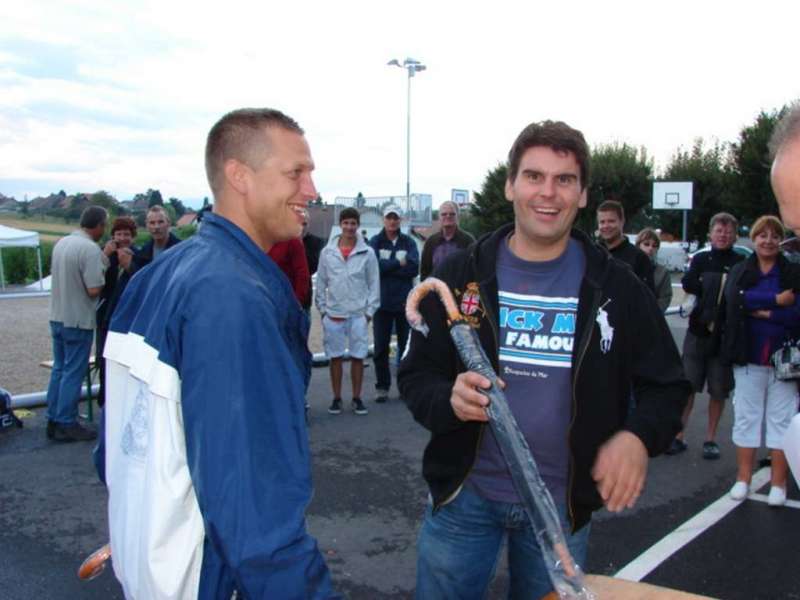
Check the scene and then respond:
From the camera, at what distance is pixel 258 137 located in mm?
1779

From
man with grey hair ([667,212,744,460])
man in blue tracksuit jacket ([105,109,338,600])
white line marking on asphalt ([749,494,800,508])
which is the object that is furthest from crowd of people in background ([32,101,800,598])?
man with grey hair ([667,212,744,460])

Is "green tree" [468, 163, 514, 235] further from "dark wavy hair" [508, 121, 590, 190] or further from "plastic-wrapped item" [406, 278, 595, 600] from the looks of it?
"plastic-wrapped item" [406, 278, 595, 600]

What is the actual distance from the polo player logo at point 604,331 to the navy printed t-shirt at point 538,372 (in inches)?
3.2

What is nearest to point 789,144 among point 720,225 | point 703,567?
point 703,567

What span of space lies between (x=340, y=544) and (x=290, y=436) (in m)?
3.21

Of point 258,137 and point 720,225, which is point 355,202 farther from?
point 258,137

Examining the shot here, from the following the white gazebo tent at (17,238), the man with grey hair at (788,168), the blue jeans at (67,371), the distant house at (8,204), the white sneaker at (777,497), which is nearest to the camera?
the man with grey hair at (788,168)

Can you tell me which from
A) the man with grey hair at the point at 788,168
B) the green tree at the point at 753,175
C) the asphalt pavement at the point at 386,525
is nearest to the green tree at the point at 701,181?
the green tree at the point at 753,175

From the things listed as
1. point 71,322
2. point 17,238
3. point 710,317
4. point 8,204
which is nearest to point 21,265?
point 8,204

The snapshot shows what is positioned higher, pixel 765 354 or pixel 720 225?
pixel 720 225

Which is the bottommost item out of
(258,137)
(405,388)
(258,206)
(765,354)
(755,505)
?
(755,505)

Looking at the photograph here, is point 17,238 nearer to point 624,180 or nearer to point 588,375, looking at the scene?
point 588,375

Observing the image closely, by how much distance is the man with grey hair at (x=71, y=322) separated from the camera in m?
6.46

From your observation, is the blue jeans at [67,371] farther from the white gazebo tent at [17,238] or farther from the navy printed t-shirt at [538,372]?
the white gazebo tent at [17,238]
